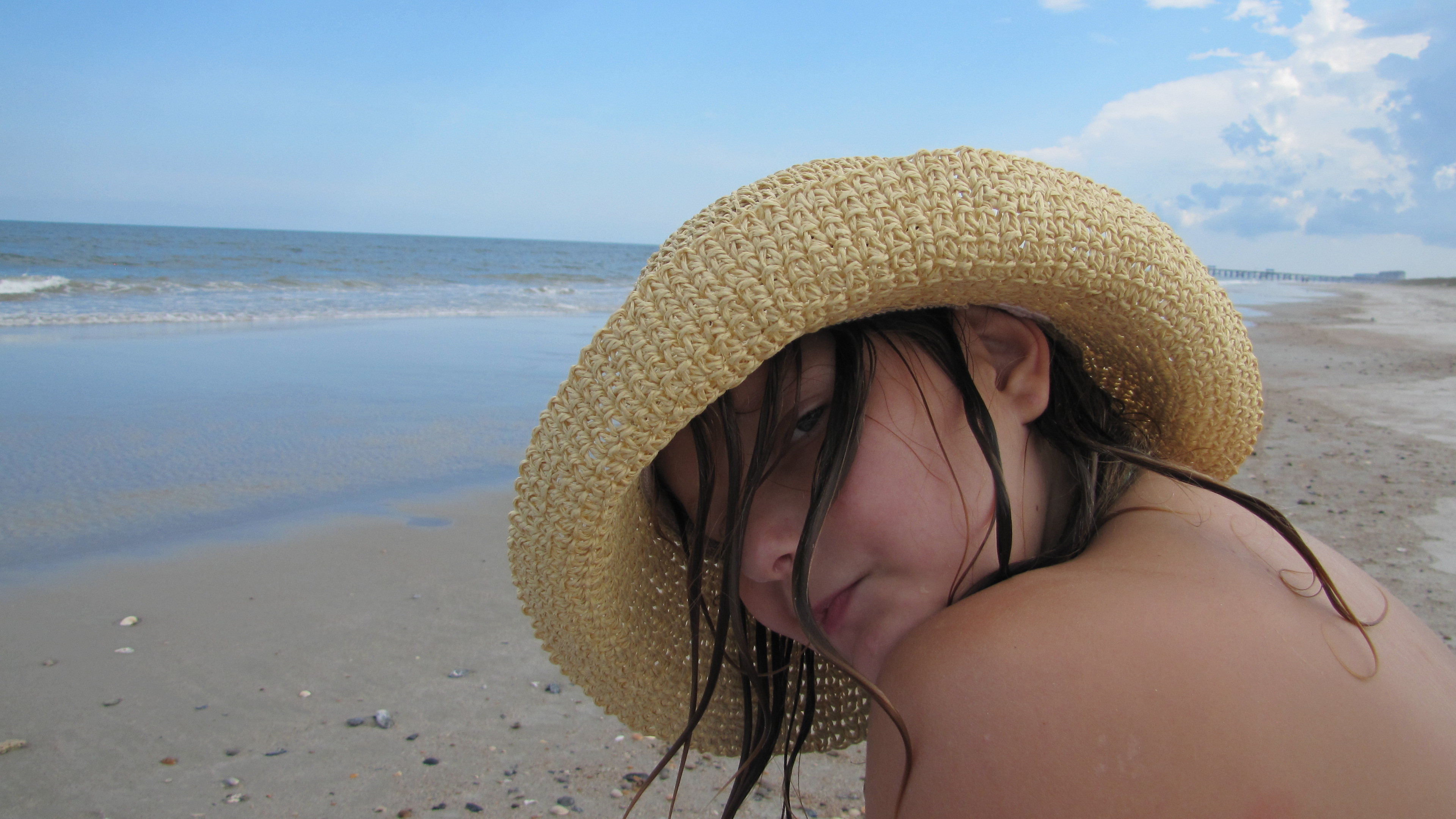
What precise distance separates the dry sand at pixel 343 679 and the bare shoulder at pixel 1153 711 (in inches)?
52.3

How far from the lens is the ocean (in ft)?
13.1

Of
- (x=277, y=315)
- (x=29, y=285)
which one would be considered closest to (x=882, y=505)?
(x=277, y=315)

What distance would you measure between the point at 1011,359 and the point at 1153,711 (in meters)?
0.64

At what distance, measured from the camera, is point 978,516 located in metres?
1.25

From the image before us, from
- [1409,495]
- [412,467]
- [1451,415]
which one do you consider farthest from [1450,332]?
[412,467]

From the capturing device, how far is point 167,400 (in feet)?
19.5

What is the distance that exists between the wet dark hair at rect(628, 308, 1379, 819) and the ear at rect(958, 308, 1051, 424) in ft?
0.11

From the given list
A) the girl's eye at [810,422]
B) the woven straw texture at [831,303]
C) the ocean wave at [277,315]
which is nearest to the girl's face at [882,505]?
the girl's eye at [810,422]

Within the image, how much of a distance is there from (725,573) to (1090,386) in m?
0.73

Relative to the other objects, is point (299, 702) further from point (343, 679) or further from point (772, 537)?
point (772, 537)

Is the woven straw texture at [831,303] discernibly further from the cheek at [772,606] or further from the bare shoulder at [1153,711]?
the bare shoulder at [1153,711]

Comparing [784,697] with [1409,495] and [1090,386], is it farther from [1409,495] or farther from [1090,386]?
[1409,495]

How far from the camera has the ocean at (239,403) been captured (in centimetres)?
400

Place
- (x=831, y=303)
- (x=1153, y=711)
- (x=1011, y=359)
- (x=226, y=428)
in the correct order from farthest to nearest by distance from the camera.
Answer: (x=226, y=428) → (x=1011, y=359) → (x=831, y=303) → (x=1153, y=711)
